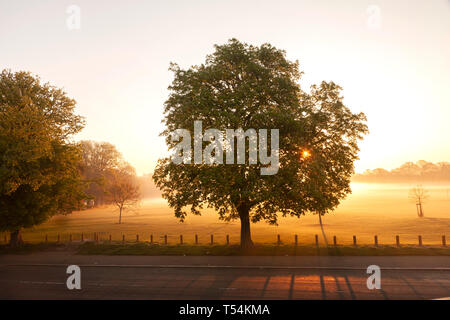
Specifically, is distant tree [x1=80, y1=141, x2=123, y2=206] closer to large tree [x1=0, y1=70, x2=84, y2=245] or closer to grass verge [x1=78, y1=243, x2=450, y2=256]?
large tree [x1=0, y1=70, x2=84, y2=245]

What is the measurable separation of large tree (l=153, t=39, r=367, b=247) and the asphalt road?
3.89m

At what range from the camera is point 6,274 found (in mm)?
18844

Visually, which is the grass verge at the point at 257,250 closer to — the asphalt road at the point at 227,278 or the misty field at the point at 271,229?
the asphalt road at the point at 227,278

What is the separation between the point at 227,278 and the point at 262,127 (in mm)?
10382

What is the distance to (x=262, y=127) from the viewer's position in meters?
20.3

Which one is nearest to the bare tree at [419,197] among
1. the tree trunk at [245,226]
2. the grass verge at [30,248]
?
the tree trunk at [245,226]

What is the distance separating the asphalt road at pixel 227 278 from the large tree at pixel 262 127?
12.8ft

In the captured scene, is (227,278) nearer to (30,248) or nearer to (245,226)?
(245,226)

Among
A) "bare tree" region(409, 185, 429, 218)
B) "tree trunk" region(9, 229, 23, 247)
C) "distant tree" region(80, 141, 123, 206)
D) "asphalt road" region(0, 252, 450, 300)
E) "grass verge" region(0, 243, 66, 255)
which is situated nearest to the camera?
"asphalt road" region(0, 252, 450, 300)

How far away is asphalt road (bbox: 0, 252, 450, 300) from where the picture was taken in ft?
44.7

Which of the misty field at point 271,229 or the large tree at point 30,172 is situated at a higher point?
the large tree at point 30,172

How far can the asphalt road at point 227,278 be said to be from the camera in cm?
1362

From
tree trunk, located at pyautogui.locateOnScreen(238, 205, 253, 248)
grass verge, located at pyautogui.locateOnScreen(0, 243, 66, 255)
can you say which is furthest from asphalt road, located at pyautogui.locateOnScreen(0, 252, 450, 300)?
grass verge, located at pyautogui.locateOnScreen(0, 243, 66, 255)
